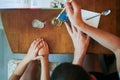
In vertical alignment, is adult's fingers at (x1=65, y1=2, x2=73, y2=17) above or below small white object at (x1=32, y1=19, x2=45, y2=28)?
above

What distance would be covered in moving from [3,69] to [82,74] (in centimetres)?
81

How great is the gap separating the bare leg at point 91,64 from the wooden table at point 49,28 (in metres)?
0.17

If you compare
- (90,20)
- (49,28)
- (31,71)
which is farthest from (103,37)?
(31,71)

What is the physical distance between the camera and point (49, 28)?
118 centimetres

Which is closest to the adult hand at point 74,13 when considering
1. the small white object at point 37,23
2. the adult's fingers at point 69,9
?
the adult's fingers at point 69,9

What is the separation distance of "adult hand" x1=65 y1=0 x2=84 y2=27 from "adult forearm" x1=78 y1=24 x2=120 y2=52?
0.03 metres

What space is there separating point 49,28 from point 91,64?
0.31m

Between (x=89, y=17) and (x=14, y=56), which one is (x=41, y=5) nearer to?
(x=89, y=17)

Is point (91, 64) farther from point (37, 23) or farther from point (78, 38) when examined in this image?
point (37, 23)

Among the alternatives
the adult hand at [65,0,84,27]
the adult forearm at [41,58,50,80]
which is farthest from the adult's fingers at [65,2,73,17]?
the adult forearm at [41,58,50,80]

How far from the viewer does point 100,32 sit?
109 cm

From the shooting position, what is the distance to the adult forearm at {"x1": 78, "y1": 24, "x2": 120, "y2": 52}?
1.08 metres

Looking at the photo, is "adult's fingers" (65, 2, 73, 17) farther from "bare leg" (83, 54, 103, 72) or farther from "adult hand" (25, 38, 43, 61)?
"bare leg" (83, 54, 103, 72)

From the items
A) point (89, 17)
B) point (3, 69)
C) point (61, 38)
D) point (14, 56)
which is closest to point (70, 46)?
point (61, 38)
